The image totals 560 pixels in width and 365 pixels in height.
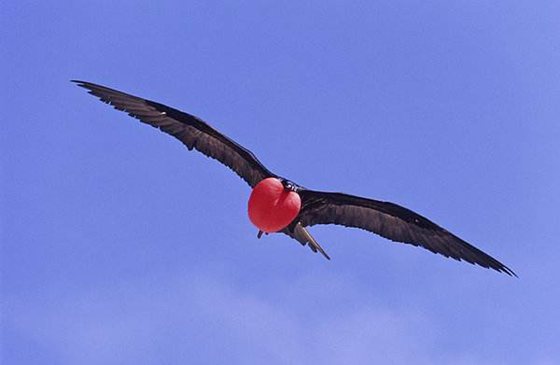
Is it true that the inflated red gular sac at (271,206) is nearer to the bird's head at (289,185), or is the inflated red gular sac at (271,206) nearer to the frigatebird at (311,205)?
the bird's head at (289,185)

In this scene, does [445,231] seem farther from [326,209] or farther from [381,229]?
[326,209]

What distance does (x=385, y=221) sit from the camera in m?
12.5

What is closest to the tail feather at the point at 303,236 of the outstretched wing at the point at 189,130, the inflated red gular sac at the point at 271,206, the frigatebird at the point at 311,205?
the frigatebird at the point at 311,205

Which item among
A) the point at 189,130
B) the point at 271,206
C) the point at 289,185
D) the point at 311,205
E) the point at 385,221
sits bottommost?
the point at 271,206

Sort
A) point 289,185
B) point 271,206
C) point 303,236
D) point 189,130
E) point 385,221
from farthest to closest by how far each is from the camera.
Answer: point 189,130 < point 385,221 < point 303,236 < point 289,185 < point 271,206

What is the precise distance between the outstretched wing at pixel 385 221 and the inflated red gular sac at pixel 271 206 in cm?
151

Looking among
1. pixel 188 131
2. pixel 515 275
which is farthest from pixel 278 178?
pixel 515 275

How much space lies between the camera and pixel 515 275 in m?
11.1

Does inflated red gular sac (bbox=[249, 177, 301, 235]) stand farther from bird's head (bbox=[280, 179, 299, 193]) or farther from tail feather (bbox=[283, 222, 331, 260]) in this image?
tail feather (bbox=[283, 222, 331, 260])

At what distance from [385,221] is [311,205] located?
1.25 meters

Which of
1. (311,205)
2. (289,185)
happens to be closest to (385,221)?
(311,205)

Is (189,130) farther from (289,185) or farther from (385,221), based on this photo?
(385,221)

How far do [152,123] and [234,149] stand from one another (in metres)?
1.29

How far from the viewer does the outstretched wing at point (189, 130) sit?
1220cm
